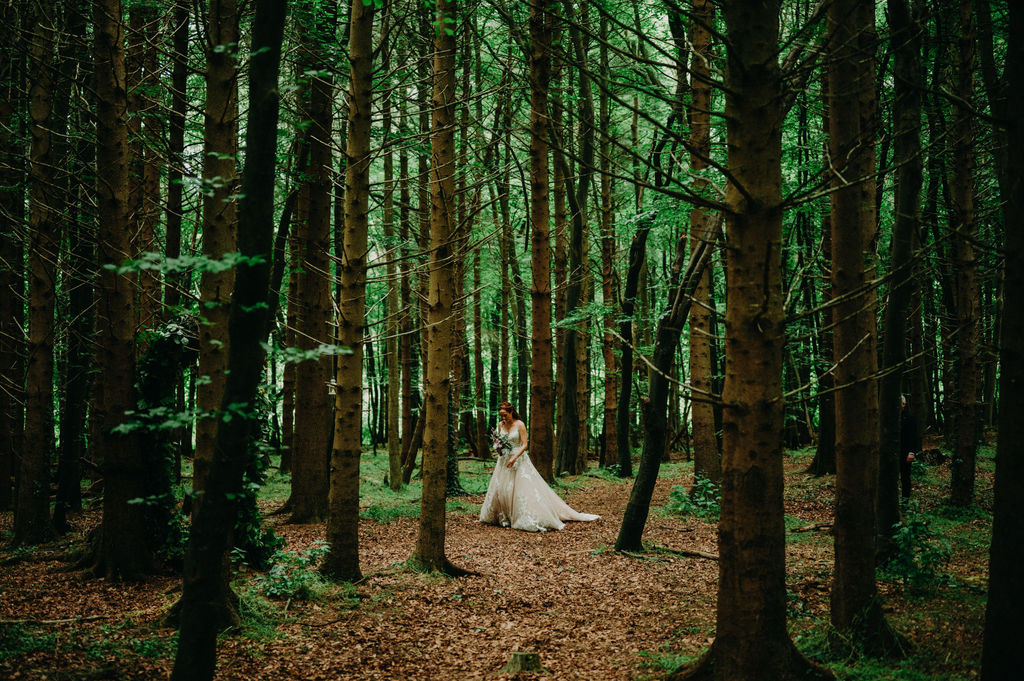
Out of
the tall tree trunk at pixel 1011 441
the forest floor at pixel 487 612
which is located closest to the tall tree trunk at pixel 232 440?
the forest floor at pixel 487 612

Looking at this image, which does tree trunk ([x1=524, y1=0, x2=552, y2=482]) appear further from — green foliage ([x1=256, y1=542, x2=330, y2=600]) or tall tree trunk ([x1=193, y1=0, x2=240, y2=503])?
tall tree trunk ([x1=193, y1=0, x2=240, y2=503])

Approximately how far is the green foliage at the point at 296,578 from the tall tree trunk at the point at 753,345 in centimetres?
470

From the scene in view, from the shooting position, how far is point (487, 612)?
6.95 metres

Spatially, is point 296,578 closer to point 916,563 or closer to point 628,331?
point 916,563

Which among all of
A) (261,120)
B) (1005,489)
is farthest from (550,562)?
(261,120)

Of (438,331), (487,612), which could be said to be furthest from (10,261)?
(487,612)

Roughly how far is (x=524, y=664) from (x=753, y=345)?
336cm

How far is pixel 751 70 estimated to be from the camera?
3.53 m

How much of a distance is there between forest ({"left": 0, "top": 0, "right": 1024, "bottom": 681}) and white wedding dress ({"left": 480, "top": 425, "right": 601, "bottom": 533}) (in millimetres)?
204

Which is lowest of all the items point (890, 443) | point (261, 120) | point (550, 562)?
point (550, 562)

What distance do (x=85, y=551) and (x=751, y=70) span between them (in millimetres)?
9010

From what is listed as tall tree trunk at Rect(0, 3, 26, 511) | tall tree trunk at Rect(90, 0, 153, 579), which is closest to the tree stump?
tall tree trunk at Rect(90, 0, 153, 579)

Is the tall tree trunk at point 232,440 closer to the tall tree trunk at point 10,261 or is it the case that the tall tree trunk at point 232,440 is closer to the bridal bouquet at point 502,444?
the tall tree trunk at point 10,261

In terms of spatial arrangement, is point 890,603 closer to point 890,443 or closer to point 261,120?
point 890,443
